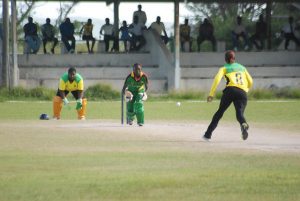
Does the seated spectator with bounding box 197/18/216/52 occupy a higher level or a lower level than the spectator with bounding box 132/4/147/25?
lower

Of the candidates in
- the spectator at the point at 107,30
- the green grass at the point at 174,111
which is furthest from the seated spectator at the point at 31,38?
the green grass at the point at 174,111

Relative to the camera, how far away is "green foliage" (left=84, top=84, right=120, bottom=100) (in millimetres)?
41469

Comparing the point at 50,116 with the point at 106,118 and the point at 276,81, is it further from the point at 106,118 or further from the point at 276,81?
the point at 276,81

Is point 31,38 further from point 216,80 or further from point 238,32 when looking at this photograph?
point 216,80

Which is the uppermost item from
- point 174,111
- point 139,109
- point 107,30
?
point 107,30

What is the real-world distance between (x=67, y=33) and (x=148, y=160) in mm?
27842

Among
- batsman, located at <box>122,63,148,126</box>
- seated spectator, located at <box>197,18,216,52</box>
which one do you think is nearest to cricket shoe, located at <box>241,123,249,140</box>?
batsman, located at <box>122,63,148,126</box>

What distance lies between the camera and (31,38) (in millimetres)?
45844

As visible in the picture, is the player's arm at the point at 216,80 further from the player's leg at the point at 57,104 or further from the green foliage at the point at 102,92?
the green foliage at the point at 102,92

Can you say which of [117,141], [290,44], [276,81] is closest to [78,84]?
[117,141]

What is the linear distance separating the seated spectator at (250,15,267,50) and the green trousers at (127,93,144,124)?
68.2ft

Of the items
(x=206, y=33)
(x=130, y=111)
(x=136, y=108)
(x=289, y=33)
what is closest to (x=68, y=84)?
(x=130, y=111)

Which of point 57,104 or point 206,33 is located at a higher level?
point 206,33

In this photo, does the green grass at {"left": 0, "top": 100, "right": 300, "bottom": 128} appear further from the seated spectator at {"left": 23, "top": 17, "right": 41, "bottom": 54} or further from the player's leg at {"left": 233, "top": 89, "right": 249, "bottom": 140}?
the seated spectator at {"left": 23, "top": 17, "right": 41, "bottom": 54}
